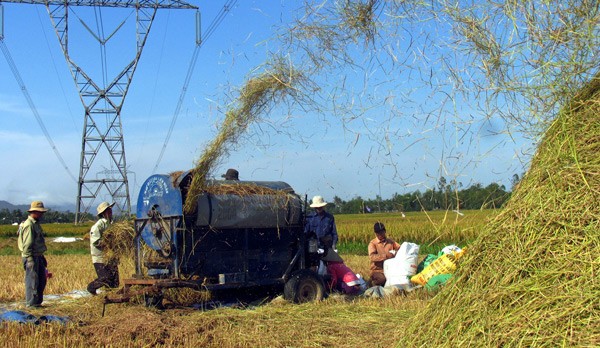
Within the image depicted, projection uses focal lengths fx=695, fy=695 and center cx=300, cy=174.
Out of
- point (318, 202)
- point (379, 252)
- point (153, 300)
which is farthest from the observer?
point (379, 252)

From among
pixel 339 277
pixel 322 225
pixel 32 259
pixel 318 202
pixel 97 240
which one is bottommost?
pixel 339 277

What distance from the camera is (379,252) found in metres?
11.5

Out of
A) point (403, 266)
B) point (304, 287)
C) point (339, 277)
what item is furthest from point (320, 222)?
point (304, 287)

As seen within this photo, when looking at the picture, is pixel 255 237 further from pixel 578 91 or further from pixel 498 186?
pixel 578 91

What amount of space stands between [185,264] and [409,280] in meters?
3.59

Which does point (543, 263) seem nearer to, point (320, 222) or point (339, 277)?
point (339, 277)

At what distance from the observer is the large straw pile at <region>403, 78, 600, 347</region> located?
3.72m

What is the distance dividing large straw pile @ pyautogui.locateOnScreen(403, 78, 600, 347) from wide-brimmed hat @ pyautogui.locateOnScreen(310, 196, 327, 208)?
21.5 ft

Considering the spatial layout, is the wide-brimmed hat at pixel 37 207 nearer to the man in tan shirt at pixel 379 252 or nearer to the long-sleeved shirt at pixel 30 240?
the long-sleeved shirt at pixel 30 240

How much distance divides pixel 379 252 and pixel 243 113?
16.0ft

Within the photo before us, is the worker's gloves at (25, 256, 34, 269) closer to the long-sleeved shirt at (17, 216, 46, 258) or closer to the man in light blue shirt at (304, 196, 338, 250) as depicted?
the long-sleeved shirt at (17, 216, 46, 258)

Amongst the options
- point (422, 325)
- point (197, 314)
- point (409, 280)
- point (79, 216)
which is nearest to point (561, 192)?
point (422, 325)

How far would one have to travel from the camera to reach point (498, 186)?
4695 millimetres

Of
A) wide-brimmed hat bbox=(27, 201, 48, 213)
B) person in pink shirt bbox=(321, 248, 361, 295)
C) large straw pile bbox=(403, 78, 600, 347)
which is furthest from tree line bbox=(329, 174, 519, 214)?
wide-brimmed hat bbox=(27, 201, 48, 213)
